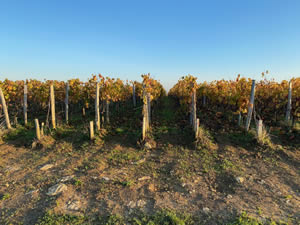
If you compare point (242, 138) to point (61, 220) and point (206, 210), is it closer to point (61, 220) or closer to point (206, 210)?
point (206, 210)

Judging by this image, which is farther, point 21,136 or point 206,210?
point 21,136

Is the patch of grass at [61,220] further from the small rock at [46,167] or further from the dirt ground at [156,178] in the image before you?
the small rock at [46,167]

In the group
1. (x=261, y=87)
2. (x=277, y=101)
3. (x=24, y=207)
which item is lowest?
(x=24, y=207)

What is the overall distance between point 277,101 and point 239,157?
6147mm

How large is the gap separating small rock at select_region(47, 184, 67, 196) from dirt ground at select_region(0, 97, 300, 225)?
5.1 inches

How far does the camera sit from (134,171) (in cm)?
510

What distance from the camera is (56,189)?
4.04 metres

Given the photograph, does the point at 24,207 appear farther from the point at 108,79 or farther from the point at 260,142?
the point at 260,142

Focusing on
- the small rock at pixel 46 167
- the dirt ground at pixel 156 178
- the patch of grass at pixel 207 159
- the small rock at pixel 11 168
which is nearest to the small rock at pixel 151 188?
the dirt ground at pixel 156 178

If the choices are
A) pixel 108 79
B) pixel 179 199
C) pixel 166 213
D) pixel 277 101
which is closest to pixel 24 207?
pixel 166 213

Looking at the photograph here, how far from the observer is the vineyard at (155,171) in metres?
3.30

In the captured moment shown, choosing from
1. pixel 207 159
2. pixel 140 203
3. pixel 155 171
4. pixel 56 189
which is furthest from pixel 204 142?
pixel 56 189

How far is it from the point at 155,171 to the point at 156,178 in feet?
1.41

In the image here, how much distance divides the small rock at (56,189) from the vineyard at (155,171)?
26 mm
